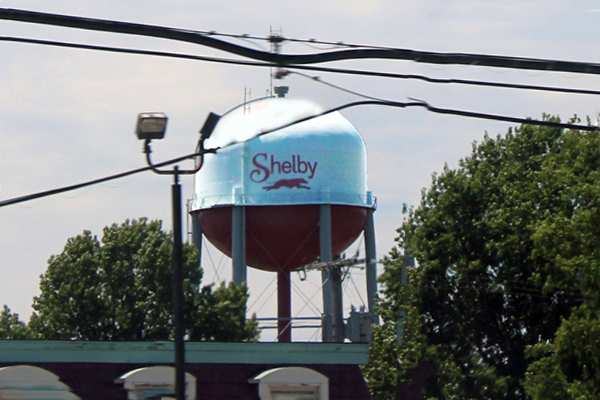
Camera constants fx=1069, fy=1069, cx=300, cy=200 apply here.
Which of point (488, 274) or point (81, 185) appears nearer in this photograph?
point (81, 185)

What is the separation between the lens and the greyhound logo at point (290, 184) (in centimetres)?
3950

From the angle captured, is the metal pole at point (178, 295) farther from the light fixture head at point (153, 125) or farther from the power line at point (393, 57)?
the power line at point (393, 57)

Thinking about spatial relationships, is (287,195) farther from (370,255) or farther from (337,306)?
(337,306)

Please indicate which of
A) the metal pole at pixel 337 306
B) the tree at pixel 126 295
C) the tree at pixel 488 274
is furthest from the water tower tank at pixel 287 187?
the metal pole at pixel 337 306

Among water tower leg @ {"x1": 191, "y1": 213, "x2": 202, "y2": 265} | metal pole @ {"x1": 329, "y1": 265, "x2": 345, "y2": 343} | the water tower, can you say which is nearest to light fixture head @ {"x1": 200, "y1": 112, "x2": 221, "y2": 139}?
metal pole @ {"x1": 329, "y1": 265, "x2": 345, "y2": 343}

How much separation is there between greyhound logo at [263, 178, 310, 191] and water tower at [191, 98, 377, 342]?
37 mm

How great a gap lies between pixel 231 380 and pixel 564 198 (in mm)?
16614

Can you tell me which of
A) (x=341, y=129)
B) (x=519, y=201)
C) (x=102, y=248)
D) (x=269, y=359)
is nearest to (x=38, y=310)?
(x=102, y=248)

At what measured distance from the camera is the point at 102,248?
43844 mm

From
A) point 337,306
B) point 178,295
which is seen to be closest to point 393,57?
point 178,295

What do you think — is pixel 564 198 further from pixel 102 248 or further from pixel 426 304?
pixel 102 248

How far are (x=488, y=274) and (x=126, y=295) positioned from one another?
1536 cm

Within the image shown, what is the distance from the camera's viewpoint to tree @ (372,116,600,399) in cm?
3341

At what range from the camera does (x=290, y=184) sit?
39.6 metres
